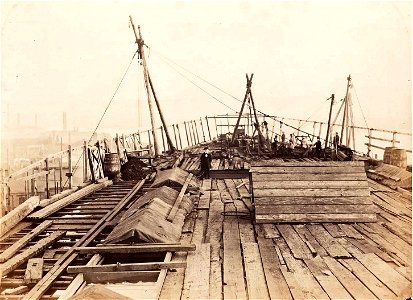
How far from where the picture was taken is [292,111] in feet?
328

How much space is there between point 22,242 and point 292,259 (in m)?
4.62

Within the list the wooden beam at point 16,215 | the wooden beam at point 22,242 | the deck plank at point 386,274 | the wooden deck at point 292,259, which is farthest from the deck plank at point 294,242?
the wooden beam at point 16,215

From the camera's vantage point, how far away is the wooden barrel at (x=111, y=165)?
13410 millimetres

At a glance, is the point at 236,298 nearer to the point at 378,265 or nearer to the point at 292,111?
the point at 378,265

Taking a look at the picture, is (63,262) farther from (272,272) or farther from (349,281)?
(349,281)

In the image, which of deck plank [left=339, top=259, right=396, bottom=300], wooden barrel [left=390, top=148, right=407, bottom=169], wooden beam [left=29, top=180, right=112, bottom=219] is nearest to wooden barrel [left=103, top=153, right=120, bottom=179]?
wooden beam [left=29, top=180, right=112, bottom=219]

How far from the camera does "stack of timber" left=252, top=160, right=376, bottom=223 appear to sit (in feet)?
24.4

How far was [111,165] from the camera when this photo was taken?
13438 millimetres

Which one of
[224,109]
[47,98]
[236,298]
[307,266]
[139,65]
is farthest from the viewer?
[224,109]

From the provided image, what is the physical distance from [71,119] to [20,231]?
98.4 meters

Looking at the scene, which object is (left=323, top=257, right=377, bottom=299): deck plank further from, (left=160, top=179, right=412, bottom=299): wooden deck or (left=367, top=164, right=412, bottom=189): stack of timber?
(left=367, top=164, right=412, bottom=189): stack of timber

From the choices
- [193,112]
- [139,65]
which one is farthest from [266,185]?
[193,112]

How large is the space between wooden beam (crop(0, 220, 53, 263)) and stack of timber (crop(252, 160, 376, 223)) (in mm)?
4219

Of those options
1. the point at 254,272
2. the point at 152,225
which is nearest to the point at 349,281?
the point at 254,272
